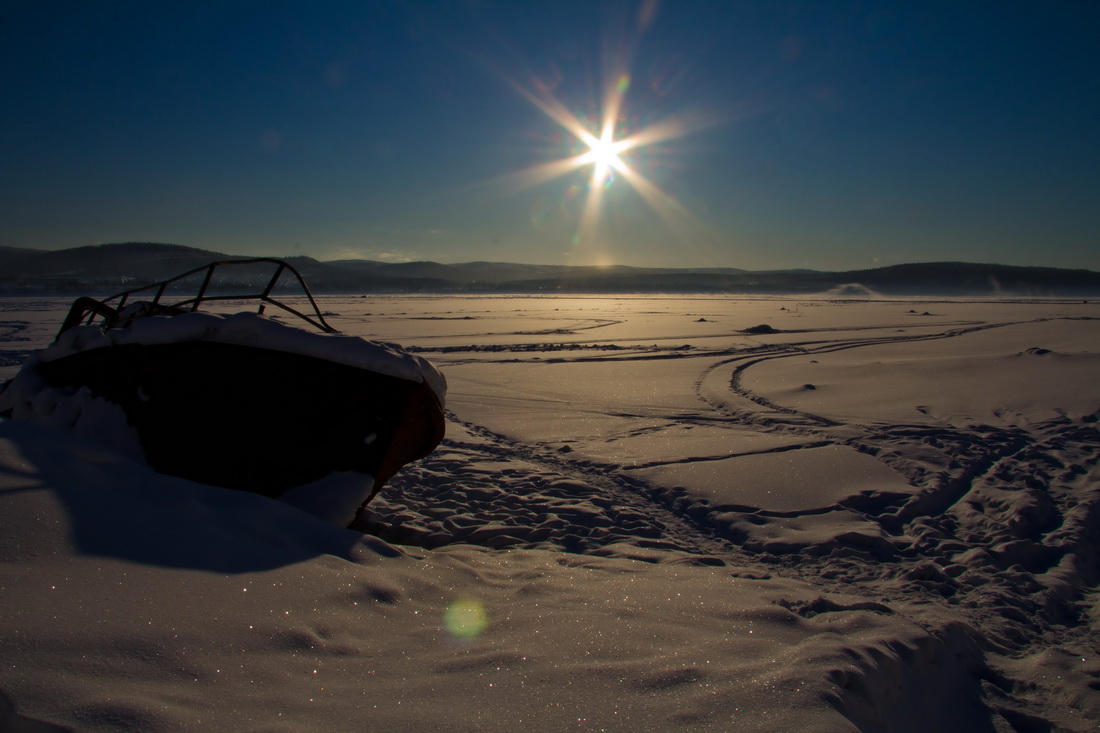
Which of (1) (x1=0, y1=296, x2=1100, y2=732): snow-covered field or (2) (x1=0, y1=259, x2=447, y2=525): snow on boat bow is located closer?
(1) (x1=0, y1=296, x2=1100, y2=732): snow-covered field

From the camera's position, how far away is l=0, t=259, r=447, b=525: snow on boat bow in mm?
3057

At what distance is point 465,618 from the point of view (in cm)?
220

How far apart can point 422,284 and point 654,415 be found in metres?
65.8

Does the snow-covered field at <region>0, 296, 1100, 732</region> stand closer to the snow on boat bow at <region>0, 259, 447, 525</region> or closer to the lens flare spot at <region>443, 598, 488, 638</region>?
the lens flare spot at <region>443, 598, 488, 638</region>

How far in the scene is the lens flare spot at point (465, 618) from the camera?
2.06 metres

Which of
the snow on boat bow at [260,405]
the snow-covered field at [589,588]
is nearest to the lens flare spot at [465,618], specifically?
the snow-covered field at [589,588]

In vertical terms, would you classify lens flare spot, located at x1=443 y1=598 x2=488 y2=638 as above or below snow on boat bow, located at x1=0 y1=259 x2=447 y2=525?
below

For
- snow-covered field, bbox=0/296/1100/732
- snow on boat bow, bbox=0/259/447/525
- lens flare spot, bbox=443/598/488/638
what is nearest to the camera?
snow-covered field, bbox=0/296/1100/732

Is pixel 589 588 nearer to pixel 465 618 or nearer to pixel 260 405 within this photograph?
pixel 465 618

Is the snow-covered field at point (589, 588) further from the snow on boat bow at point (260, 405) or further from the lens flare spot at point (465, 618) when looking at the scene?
the snow on boat bow at point (260, 405)

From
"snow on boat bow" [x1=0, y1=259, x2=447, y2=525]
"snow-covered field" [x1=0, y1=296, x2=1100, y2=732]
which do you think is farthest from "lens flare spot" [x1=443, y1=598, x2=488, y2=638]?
"snow on boat bow" [x1=0, y1=259, x2=447, y2=525]

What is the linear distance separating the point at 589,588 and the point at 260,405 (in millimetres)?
1862

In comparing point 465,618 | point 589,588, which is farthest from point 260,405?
point 589,588

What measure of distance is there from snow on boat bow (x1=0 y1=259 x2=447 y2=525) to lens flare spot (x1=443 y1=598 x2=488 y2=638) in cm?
107
